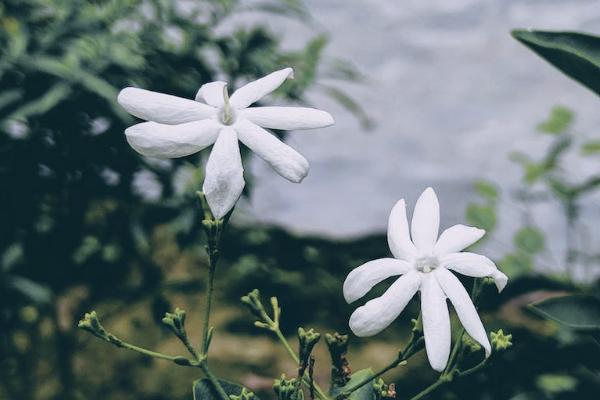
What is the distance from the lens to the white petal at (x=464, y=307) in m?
0.54

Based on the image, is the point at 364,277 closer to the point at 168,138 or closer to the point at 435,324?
the point at 435,324

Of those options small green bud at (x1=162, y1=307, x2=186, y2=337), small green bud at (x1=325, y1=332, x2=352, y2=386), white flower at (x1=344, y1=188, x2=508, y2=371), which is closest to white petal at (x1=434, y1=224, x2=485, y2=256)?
white flower at (x1=344, y1=188, x2=508, y2=371)

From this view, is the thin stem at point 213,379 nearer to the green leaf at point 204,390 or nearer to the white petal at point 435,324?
the green leaf at point 204,390

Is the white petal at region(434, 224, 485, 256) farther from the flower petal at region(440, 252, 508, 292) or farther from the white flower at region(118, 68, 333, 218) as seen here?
the white flower at region(118, 68, 333, 218)

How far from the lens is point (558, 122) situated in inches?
69.1

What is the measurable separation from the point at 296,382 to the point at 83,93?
831 mm

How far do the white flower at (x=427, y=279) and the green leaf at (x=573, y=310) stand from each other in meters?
0.14

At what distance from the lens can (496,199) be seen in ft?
6.00

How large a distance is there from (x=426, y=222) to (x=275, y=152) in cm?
14

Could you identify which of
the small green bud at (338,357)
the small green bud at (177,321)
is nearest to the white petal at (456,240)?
the small green bud at (338,357)

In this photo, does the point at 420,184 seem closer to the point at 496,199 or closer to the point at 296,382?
the point at 496,199

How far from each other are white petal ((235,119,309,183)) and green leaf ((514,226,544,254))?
3.80ft

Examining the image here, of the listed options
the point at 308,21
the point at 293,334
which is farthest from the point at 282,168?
the point at 293,334

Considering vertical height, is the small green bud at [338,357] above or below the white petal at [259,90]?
below
